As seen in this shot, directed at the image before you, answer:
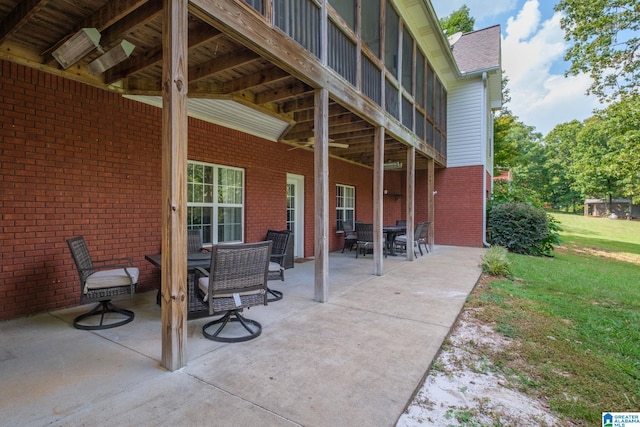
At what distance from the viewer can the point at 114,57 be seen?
3.14 meters

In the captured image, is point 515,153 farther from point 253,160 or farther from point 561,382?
point 561,382

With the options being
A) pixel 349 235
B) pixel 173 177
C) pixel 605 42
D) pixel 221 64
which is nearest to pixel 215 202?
pixel 221 64

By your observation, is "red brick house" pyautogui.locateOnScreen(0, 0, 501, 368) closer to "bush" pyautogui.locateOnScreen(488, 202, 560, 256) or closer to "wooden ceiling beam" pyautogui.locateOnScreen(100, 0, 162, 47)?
"wooden ceiling beam" pyautogui.locateOnScreen(100, 0, 162, 47)

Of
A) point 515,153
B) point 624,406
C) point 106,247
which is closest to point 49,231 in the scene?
point 106,247

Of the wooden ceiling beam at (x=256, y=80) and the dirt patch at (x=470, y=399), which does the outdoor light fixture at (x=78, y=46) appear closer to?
the wooden ceiling beam at (x=256, y=80)

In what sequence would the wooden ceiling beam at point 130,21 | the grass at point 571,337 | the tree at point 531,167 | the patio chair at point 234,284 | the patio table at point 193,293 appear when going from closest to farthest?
the grass at point 571,337, the wooden ceiling beam at point 130,21, the patio chair at point 234,284, the patio table at point 193,293, the tree at point 531,167

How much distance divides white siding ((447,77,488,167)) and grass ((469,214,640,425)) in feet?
17.9

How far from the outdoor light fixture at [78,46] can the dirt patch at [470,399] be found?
13.3 feet

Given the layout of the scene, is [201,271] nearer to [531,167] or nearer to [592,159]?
[592,159]

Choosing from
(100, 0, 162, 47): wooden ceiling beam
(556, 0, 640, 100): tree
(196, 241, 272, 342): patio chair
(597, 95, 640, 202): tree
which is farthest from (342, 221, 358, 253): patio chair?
(556, 0, 640, 100): tree

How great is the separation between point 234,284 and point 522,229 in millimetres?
10372

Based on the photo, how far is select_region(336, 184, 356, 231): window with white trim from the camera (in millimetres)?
9906

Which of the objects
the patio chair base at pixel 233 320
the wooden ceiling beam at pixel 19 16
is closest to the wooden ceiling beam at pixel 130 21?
the wooden ceiling beam at pixel 19 16

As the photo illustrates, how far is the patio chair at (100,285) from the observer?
3.06 meters
